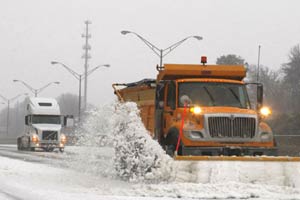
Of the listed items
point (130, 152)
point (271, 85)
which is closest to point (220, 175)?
point (130, 152)

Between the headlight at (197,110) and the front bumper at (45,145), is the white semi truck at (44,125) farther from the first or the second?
the headlight at (197,110)

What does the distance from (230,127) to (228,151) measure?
53 centimetres

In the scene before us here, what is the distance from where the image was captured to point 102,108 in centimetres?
1553

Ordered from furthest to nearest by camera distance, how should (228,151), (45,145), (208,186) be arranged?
(45,145) < (228,151) < (208,186)

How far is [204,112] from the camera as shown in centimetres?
1341

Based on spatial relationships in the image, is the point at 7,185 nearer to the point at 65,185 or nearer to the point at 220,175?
the point at 65,185

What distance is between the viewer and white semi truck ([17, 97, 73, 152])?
130 ft

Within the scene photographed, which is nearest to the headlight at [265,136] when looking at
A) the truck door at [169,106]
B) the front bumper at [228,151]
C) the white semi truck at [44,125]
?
the front bumper at [228,151]

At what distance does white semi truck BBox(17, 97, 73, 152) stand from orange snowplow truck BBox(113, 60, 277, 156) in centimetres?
A: 2419

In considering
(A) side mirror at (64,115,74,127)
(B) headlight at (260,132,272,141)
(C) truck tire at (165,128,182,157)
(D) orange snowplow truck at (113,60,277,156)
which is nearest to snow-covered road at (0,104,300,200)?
(C) truck tire at (165,128,182,157)

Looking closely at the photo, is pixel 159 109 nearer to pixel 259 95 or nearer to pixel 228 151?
pixel 228 151

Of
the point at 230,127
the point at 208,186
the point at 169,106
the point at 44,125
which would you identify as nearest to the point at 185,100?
the point at 169,106

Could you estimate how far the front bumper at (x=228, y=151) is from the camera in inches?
514

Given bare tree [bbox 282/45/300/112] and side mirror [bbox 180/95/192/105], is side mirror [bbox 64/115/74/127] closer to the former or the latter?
side mirror [bbox 180/95/192/105]
